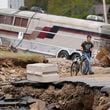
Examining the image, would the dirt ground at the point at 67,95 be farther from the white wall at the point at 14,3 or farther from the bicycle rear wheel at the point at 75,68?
the white wall at the point at 14,3

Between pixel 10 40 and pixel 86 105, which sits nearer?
pixel 86 105

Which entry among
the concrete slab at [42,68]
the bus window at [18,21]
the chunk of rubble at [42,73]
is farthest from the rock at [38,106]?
the bus window at [18,21]

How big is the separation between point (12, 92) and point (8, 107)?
1.36 metres

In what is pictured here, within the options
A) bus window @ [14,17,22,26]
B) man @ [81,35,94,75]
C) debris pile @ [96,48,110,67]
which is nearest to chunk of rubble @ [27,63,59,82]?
man @ [81,35,94,75]

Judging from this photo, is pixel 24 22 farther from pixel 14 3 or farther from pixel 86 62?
pixel 86 62

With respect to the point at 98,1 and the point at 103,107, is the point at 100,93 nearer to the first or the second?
the point at 103,107

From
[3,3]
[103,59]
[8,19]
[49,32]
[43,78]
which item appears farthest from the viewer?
[3,3]

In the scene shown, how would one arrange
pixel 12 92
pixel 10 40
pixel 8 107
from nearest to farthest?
pixel 8 107 < pixel 12 92 < pixel 10 40

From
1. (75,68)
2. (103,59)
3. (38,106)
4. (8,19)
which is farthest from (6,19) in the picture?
(38,106)

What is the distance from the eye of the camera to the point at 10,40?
40875 mm

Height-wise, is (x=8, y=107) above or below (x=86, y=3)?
below

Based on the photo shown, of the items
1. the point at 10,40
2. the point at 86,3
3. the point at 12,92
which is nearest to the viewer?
the point at 12,92

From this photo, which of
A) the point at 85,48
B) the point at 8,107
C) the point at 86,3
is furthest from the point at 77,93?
the point at 86,3

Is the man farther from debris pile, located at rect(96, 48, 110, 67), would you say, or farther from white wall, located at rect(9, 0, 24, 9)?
white wall, located at rect(9, 0, 24, 9)
